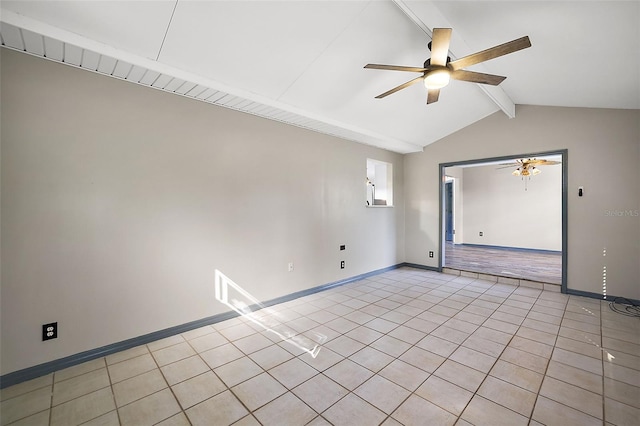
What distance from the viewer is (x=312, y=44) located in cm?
244

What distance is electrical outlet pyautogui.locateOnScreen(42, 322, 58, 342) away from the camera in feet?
6.95

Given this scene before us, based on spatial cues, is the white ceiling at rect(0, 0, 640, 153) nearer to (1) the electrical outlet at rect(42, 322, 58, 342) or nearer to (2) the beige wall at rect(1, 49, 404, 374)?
(2) the beige wall at rect(1, 49, 404, 374)

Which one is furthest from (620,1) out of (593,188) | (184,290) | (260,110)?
(184,290)

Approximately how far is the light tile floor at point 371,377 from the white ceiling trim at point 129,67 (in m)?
2.48

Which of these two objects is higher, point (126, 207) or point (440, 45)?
point (440, 45)

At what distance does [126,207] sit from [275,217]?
1.64 meters

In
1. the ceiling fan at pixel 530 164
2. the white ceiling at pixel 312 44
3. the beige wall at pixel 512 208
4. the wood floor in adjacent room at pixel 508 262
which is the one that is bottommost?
the wood floor in adjacent room at pixel 508 262

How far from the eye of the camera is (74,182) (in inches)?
87.7

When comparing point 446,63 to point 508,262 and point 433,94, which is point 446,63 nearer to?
point 433,94

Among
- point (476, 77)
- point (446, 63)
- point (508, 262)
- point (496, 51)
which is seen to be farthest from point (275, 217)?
point (508, 262)

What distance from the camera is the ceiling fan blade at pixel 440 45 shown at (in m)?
1.86

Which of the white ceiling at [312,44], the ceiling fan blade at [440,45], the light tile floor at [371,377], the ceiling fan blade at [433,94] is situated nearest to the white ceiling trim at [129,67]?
the white ceiling at [312,44]

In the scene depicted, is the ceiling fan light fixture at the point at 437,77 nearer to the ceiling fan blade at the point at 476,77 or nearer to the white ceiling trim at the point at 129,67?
the ceiling fan blade at the point at 476,77

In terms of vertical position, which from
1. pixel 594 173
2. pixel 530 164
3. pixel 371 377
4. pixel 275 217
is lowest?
pixel 371 377
